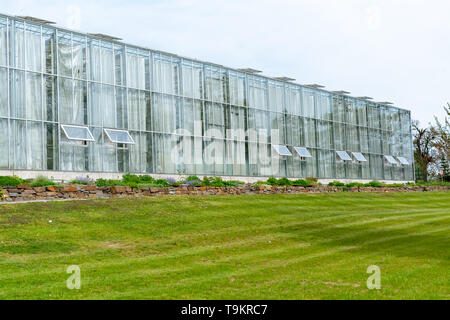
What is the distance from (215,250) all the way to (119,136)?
19107 mm

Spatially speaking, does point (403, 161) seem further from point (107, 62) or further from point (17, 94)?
point (17, 94)

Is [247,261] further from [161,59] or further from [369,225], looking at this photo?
[161,59]

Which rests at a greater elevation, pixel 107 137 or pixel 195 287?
pixel 107 137

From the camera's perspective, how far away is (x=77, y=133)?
98.9 ft

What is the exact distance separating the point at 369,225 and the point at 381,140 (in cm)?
3492

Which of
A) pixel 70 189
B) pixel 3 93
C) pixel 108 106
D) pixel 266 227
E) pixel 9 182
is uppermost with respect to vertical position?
pixel 3 93

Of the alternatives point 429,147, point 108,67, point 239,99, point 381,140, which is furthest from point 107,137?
point 429,147

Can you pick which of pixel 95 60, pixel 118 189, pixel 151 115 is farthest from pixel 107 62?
pixel 118 189

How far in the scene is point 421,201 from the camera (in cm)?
3569

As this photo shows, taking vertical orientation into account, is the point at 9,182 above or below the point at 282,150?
below

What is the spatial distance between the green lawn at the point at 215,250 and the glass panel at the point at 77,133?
29.2ft

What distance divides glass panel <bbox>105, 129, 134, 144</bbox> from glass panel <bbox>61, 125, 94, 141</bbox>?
1.23m

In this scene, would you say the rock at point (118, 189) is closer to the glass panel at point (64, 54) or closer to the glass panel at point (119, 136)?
the glass panel at point (119, 136)

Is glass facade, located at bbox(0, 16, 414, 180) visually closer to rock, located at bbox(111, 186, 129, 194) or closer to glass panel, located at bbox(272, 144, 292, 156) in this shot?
glass panel, located at bbox(272, 144, 292, 156)
